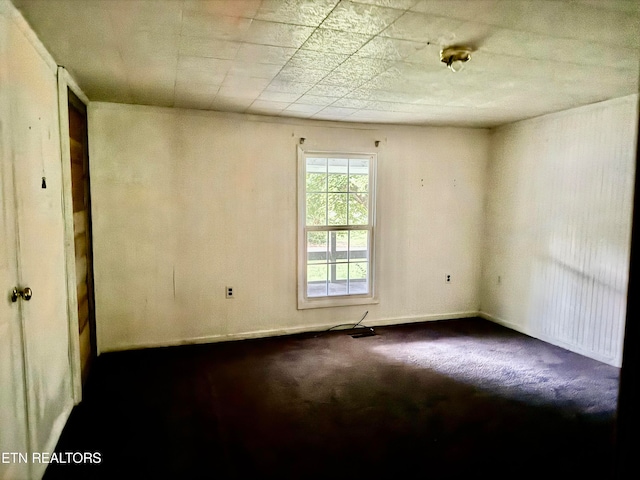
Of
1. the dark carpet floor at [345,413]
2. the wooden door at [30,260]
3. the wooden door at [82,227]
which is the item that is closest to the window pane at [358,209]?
the dark carpet floor at [345,413]

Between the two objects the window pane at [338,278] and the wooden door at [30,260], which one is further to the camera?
the window pane at [338,278]

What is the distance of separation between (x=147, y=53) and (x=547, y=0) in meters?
2.15

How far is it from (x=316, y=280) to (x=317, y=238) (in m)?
0.49

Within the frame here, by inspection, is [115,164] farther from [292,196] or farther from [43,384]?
[43,384]

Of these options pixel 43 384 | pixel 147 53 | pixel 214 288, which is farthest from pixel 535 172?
pixel 43 384

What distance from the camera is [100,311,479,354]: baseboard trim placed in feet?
13.0

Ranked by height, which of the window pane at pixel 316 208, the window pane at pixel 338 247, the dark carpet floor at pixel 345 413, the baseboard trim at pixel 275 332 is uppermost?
the window pane at pixel 316 208

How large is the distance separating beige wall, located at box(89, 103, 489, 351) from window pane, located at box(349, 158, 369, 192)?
0.16 metres

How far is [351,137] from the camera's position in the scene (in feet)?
15.0

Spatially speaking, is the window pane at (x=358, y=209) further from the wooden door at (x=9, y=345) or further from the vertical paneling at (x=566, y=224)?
the wooden door at (x=9, y=345)

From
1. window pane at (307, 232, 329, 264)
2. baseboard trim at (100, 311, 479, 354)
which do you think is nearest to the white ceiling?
window pane at (307, 232, 329, 264)

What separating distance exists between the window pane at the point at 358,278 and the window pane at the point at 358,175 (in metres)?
0.90

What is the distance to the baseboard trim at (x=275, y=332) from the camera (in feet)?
13.0

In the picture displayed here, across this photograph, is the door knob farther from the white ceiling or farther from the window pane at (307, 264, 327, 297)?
the window pane at (307, 264, 327, 297)
